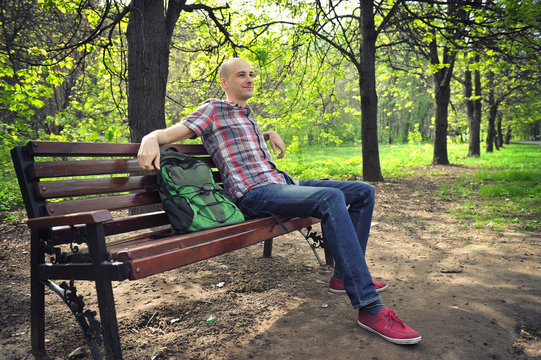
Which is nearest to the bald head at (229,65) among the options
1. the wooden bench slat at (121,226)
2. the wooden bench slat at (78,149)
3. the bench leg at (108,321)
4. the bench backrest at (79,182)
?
the bench backrest at (79,182)

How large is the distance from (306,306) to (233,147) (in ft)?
4.36

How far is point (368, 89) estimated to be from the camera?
8492 millimetres

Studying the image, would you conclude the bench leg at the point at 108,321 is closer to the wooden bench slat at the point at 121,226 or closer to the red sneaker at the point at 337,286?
the wooden bench slat at the point at 121,226

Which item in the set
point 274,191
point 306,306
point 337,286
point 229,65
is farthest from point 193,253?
point 229,65

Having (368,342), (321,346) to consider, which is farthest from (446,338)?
(321,346)

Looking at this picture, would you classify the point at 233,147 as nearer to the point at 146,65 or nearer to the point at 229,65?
the point at 229,65

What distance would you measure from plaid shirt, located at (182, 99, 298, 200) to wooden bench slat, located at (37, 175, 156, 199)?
1.96ft

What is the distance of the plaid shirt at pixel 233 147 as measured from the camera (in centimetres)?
283

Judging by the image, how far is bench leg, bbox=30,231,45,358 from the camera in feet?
7.02

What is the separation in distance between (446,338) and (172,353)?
1.61 meters

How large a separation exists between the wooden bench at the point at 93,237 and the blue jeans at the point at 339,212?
0.60ft

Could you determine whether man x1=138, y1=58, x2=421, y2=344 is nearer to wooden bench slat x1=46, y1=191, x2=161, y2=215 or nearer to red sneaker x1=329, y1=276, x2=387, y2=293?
red sneaker x1=329, y1=276, x2=387, y2=293

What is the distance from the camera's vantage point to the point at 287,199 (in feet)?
8.46

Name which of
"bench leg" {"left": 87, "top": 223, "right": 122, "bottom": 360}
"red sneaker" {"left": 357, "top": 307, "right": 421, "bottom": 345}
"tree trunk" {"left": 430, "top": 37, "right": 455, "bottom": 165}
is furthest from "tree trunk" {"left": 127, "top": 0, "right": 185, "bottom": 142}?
"tree trunk" {"left": 430, "top": 37, "right": 455, "bottom": 165}
